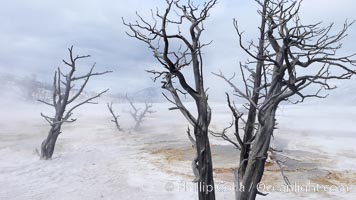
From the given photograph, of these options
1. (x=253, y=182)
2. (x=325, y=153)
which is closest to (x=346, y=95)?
(x=325, y=153)

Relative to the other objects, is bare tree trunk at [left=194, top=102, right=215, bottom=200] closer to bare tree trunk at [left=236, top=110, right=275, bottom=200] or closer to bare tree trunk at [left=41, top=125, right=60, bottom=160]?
bare tree trunk at [left=236, top=110, right=275, bottom=200]

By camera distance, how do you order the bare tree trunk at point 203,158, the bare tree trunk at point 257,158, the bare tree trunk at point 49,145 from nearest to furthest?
1. the bare tree trunk at point 257,158
2. the bare tree trunk at point 203,158
3. the bare tree trunk at point 49,145

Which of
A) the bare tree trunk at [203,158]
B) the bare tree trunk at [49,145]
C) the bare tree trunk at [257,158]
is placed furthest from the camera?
the bare tree trunk at [49,145]

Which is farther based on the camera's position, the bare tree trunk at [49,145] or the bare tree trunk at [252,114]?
the bare tree trunk at [49,145]

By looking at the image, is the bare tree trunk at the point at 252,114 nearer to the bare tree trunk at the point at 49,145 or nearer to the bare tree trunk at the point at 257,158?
the bare tree trunk at the point at 257,158

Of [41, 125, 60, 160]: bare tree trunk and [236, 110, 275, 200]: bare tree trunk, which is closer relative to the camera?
[236, 110, 275, 200]: bare tree trunk

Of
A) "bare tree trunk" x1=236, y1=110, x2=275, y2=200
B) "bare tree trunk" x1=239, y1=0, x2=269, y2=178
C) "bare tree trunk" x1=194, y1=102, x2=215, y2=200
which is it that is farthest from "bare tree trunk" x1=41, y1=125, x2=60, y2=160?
"bare tree trunk" x1=236, y1=110, x2=275, y2=200

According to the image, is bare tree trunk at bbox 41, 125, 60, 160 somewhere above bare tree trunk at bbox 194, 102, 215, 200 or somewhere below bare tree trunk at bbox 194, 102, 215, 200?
below

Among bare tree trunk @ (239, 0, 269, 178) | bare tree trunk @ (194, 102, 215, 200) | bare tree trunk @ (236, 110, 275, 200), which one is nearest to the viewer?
bare tree trunk @ (236, 110, 275, 200)

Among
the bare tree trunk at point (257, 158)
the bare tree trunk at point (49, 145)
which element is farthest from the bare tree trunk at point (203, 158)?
the bare tree trunk at point (49, 145)

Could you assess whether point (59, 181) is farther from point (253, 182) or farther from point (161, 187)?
point (253, 182)

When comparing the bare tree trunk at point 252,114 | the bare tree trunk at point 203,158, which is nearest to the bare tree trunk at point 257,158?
the bare tree trunk at point 252,114

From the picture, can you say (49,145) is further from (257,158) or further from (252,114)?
(257,158)

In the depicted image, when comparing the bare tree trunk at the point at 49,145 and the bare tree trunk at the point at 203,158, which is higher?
the bare tree trunk at the point at 203,158
